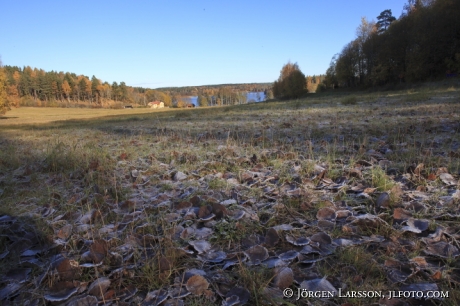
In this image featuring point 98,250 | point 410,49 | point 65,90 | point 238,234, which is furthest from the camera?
point 65,90

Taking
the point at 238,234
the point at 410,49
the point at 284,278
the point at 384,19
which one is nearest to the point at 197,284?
the point at 284,278

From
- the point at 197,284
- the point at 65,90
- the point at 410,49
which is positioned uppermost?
the point at 65,90

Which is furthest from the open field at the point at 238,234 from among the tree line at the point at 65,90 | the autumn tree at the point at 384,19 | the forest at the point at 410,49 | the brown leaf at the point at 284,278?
the tree line at the point at 65,90

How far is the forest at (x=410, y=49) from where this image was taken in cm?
2725

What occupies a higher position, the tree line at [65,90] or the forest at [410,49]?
the tree line at [65,90]

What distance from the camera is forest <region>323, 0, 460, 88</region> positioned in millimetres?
27250

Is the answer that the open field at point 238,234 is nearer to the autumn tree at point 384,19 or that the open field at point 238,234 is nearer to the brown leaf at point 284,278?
the brown leaf at point 284,278

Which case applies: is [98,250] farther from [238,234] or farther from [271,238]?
[271,238]

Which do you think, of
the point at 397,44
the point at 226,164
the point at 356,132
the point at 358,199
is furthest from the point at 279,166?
the point at 397,44

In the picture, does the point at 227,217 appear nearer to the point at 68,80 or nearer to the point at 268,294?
the point at 268,294

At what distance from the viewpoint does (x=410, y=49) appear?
31219mm

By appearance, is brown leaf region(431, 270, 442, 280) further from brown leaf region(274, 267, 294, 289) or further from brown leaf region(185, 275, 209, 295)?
brown leaf region(185, 275, 209, 295)

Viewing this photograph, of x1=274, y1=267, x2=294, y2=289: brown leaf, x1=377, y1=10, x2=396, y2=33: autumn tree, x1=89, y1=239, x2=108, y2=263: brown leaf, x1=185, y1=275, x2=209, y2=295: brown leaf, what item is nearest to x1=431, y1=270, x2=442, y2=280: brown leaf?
x1=274, y1=267, x2=294, y2=289: brown leaf

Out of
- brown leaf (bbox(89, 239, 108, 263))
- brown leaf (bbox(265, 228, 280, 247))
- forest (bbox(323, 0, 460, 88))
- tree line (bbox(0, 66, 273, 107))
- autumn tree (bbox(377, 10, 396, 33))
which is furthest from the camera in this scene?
tree line (bbox(0, 66, 273, 107))
